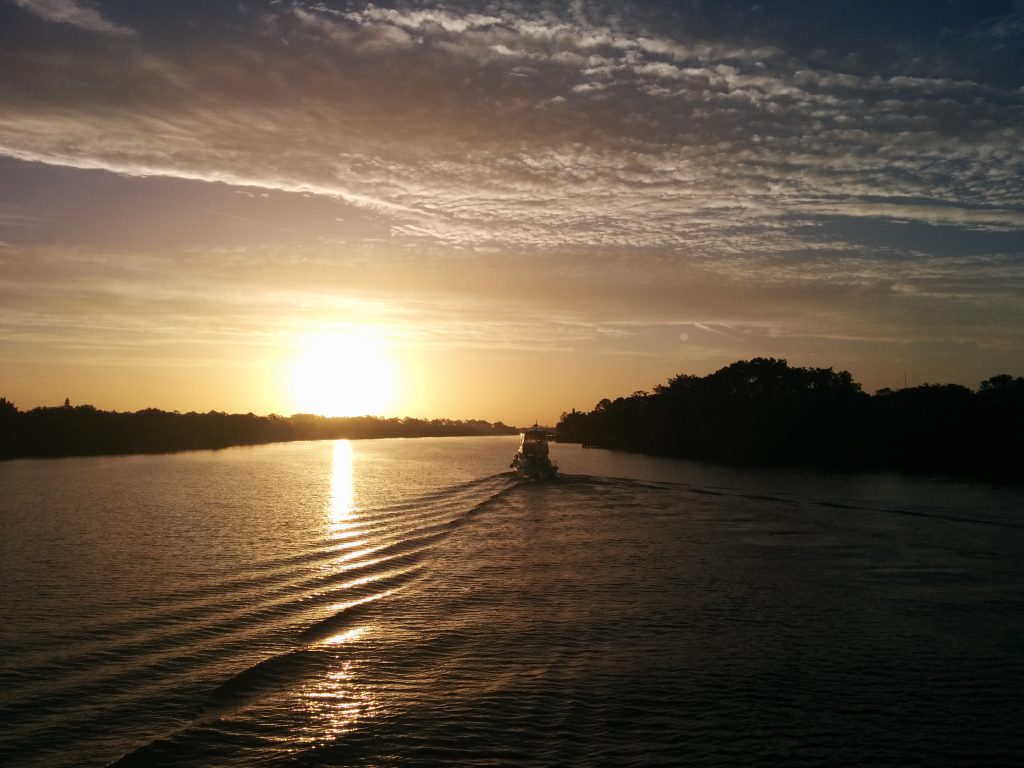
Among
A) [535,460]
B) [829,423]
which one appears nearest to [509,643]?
[535,460]

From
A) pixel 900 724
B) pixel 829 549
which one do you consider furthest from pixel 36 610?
pixel 829 549

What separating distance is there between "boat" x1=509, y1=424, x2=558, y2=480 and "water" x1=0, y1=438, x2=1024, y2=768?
110ft

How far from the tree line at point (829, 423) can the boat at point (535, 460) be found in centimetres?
4239

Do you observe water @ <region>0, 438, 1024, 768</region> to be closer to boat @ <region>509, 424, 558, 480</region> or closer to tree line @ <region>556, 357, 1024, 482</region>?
boat @ <region>509, 424, 558, 480</region>

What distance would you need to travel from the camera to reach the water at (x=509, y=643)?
Result: 547 inches

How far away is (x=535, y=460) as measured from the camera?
3000 inches

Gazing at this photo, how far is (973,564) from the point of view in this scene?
2956 centimetres

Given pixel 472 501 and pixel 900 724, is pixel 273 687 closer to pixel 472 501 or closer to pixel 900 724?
pixel 900 724

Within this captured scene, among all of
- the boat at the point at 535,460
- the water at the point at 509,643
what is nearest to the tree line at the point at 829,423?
the boat at the point at 535,460

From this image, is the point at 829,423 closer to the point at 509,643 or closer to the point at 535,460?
the point at 535,460

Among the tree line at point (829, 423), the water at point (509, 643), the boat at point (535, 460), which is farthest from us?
the tree line at point (829, 423)

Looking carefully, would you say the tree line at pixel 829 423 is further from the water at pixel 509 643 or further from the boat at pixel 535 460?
the water at pixel 509 643

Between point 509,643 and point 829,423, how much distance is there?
109 m

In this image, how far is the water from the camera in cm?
1389
